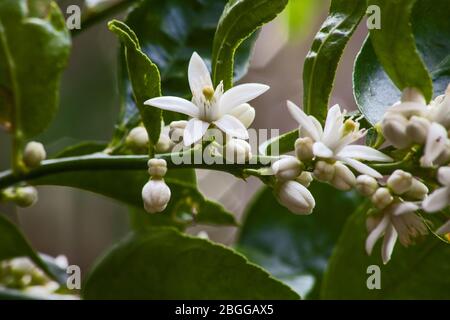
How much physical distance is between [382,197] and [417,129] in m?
0.05

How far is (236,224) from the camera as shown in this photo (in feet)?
2.66

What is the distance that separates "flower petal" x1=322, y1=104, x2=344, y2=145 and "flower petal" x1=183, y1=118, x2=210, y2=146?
3.5 inches

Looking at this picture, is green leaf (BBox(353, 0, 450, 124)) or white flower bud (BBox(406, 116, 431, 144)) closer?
white flower bud (BBox(406, 116, 431, 144))

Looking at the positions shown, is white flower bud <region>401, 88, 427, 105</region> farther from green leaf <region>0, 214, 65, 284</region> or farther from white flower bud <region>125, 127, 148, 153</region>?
green leaf <region>0, 214, 65, 284</region>

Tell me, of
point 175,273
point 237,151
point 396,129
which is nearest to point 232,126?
point 237,151

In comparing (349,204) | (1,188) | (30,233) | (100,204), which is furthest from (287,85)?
(1,188)

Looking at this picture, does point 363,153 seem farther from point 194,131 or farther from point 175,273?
point 175,273

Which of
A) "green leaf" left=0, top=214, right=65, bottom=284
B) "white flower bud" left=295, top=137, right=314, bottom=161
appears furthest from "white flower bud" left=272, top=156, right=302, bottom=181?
"green leaf" left=0, top=214, right=65, bottom=284

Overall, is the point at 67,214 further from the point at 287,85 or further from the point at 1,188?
the point at 1,188

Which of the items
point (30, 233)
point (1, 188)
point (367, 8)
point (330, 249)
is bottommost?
point (30, 233)

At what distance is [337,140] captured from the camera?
1.65 feet

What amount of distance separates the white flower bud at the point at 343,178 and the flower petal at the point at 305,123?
0.03 meters

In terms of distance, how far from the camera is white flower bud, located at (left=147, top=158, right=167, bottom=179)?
1.79ft

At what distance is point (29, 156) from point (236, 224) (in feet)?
0.88
